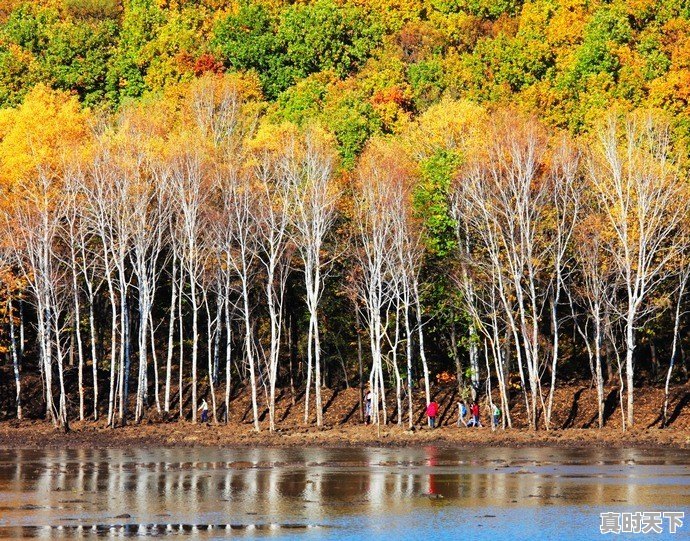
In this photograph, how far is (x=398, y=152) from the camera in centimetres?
6347

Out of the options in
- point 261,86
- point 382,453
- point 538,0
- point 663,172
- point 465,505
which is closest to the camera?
point 465,505

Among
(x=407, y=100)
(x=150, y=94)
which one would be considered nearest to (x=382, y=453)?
(x=407, y=100)

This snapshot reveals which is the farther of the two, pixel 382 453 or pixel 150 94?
pixel 150 94

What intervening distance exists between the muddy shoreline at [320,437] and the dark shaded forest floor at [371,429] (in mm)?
43

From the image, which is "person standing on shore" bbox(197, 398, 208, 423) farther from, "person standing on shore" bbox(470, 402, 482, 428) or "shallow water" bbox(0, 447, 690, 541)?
"shallow water" bbox(0, 447, 690, 541)

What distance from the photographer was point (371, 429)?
184 feet

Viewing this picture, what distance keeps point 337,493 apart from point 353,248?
29723 mm

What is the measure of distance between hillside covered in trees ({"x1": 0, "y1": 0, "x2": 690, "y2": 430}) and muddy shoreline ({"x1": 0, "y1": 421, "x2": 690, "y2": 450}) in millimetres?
1731

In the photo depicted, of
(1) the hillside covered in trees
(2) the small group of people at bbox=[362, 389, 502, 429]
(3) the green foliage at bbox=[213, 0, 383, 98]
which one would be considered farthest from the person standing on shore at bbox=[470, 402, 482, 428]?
(3) the green foliage at bbox=[213, 0, 383, 98]

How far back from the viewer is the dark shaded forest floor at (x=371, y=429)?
5084 cm

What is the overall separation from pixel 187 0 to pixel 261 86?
122ft

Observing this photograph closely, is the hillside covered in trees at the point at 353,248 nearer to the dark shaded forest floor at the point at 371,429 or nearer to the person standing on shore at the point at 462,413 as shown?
the dark shaded forest floor at the point at 371,429

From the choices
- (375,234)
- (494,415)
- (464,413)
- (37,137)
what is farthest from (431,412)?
(37,137)

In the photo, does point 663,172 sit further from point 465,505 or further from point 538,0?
point 538,0
